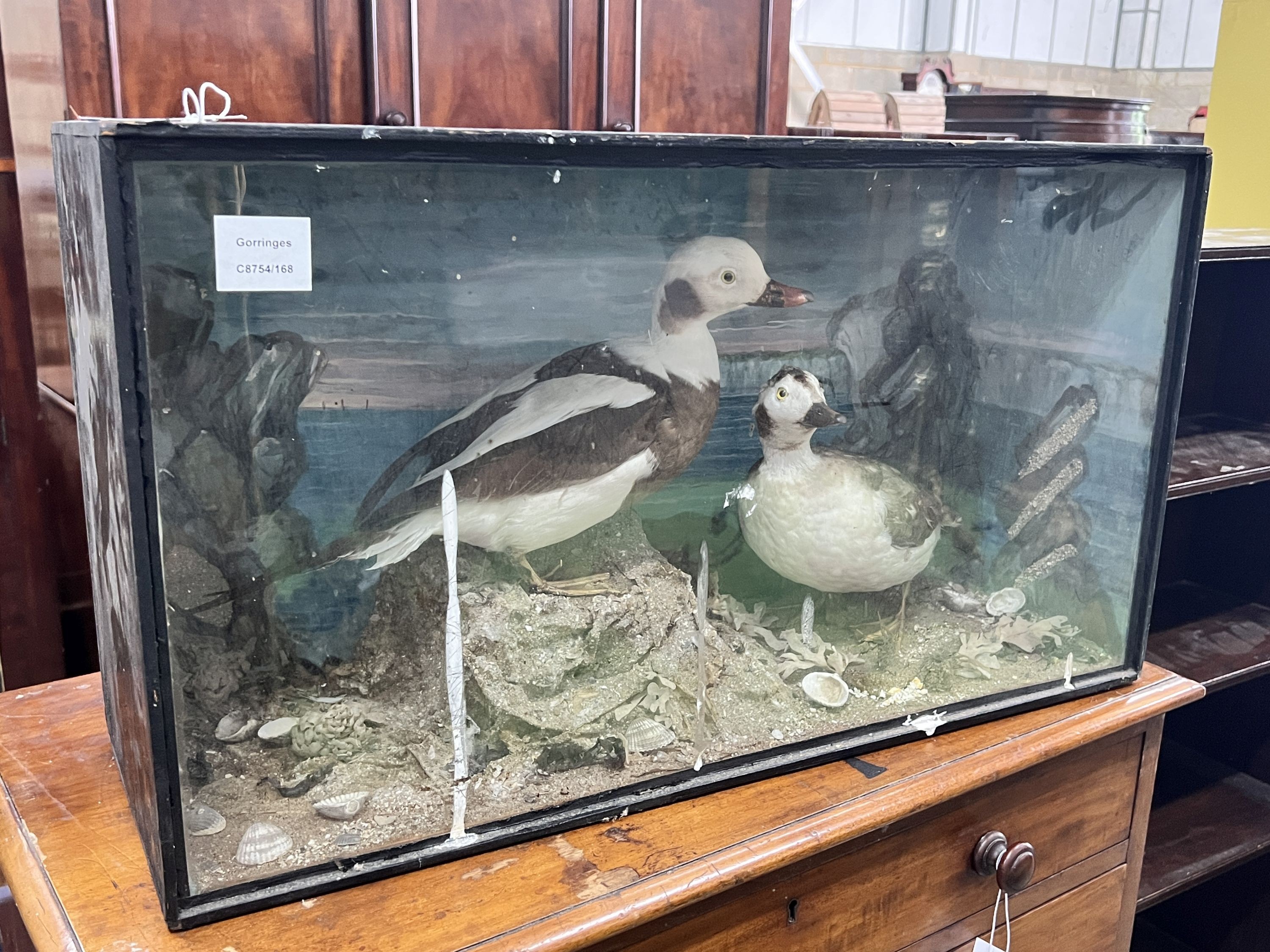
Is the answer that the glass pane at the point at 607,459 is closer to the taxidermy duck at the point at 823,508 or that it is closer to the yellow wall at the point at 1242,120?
the taxidermy duck at the point at 823,508

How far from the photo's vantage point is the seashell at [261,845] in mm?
726

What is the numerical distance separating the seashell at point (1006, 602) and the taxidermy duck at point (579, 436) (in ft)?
1.23

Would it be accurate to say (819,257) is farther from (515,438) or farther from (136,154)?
(136,154)

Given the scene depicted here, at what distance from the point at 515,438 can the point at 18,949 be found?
766 mm

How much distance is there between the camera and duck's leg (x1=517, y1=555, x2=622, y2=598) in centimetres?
79

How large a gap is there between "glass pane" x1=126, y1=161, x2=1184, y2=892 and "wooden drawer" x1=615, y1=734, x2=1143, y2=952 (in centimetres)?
11

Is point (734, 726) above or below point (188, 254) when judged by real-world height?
below

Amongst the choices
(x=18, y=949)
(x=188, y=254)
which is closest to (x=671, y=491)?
(x=188, y=254)

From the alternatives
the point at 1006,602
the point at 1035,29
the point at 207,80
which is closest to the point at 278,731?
the point at 1006,602

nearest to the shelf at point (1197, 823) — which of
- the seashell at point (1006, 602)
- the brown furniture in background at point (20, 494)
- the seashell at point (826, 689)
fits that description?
the seashell at point (1006, 602)

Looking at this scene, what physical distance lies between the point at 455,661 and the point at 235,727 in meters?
0.15

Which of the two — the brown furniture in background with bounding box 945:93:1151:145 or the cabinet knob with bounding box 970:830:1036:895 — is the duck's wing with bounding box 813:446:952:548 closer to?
the cabinet knob with bounding box 970:830:1036:895

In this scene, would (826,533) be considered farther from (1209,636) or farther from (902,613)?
(1209,636)

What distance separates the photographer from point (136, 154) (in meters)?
0.58
